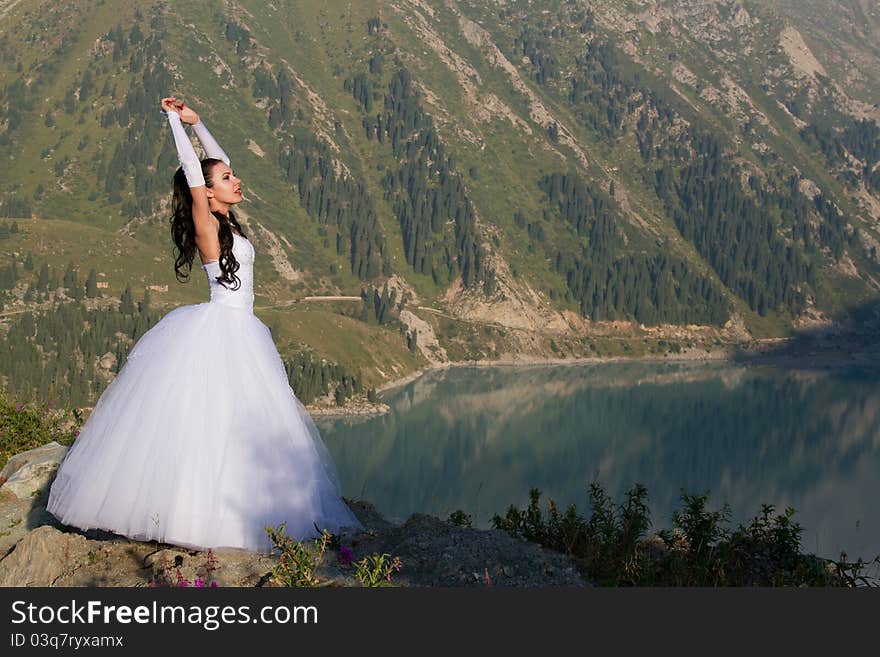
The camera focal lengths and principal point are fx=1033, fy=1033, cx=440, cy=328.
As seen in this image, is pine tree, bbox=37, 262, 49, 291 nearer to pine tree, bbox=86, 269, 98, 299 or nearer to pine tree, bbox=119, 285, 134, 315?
pine tree, bbox=86, 269, 98, 299

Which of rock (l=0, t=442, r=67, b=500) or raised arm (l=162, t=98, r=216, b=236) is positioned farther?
rock (l=0, t=442, r=67, b=500)

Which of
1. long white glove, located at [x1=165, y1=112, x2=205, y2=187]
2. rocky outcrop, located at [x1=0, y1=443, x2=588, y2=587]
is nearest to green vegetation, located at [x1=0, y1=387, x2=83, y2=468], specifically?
rocky outcrop, located at [x1=0, y1=443, x2=588, y2=587]

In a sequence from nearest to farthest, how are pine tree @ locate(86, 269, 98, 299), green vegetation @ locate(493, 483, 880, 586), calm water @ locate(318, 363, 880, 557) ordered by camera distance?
green vegetation @ locate(493, 483, 880, 586), calm water @ locate(318, 363, 880, 557), pine tree @ locate(86, 269, 98, 299)

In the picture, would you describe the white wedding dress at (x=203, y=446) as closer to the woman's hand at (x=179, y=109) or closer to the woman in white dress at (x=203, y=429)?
the woman in white dress at (x=203, y=429)

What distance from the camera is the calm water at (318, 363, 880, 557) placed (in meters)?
98.6

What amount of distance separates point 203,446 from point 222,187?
2893 millimetres

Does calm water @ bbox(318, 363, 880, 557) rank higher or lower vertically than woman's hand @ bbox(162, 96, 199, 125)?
lower

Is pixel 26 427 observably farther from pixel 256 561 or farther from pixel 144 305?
pixel 144 305

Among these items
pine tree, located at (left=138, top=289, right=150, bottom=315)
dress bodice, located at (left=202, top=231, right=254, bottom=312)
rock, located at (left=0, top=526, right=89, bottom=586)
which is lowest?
pine tree, located at (left=138, top=289, right=150, bottom=315)

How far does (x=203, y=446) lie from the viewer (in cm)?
1106

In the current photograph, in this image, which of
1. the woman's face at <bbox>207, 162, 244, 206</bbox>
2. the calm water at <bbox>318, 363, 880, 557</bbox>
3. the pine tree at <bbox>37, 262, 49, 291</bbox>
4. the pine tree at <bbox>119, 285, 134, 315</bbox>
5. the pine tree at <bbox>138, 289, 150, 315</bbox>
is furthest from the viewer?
the pine tree at <bbox>138, 289, 150, 315</bbox>

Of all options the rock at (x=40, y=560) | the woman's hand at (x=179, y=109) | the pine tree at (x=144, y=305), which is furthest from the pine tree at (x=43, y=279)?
the rock at (x=40, y=560)

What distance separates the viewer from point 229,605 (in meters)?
7.98

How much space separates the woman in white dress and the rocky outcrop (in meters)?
0.30
